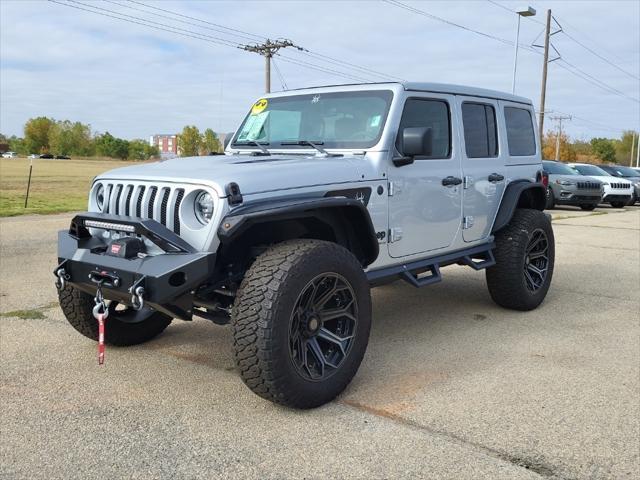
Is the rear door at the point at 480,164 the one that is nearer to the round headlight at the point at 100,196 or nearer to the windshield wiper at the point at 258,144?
the windshield wiper at the point at 258,144

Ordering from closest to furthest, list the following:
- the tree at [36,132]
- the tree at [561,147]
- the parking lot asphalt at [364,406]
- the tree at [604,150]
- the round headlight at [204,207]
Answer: the parking lot asphalt at [364,406], the round headlight at [204,207], the tree at [561,147], the tree at [604,150], the tree at [36,132]

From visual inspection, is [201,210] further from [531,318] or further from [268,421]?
[531,318]

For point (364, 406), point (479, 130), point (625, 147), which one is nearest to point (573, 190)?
point (479, 130)

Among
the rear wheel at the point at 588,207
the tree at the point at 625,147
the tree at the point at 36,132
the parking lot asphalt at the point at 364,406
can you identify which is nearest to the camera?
the parking lot asphalt at the point at 364,406

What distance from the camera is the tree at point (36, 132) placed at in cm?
14000

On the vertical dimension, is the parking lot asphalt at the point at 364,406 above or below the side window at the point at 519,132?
below

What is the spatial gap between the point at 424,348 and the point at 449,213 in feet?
3.56

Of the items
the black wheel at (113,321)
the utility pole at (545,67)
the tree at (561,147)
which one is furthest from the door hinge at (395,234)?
the tree at (561,147)

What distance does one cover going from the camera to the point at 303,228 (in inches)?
157

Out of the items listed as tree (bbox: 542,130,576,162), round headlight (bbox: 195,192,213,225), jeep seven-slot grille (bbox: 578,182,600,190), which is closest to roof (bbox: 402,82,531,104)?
round headlight (bbox: 195,192,213,225)

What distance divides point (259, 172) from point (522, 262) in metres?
3.12

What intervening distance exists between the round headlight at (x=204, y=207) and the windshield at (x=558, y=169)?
18.7 m

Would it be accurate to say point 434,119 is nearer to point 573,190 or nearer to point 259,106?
point 259,106

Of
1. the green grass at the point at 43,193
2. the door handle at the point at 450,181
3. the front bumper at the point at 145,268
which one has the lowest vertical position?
the green grass at the point at 43,193
